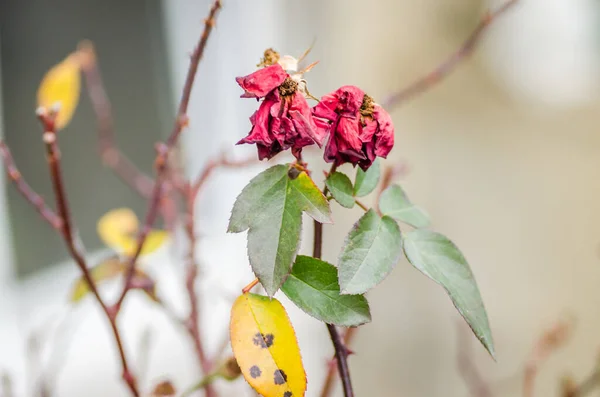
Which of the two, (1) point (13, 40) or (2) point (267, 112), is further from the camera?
(1) point (13, 40)

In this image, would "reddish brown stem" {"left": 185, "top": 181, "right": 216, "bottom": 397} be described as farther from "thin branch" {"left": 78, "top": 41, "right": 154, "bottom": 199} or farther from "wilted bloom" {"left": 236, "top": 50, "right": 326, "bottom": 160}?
"wilted bloom" {"left": 236, "top": 50, "right": 326, "bottom": 160}

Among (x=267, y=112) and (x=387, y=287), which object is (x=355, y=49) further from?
(x=267, y=112)

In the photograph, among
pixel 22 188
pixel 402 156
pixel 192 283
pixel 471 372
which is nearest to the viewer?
pixel 22 188

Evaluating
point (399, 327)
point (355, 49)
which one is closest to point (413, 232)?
point (355, 49)

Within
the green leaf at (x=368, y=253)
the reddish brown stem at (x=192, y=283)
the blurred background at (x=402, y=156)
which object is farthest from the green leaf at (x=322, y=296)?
the blurred background at (x=402, y=156)

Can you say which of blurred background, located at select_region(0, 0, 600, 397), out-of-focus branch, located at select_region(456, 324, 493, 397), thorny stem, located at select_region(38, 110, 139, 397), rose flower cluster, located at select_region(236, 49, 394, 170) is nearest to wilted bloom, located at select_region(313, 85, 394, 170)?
rose flower cluster, located at select_region(236, 49, 394, 170)

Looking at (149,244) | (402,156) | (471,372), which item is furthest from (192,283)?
(402,156)

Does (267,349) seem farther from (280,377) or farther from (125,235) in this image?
(125,235)
